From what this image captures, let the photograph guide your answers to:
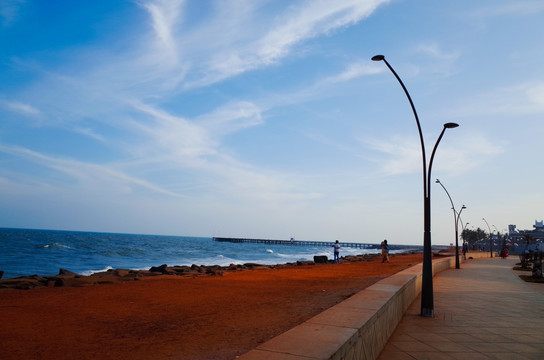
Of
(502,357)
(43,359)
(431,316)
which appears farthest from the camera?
(431,316)

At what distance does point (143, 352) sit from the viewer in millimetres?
5605

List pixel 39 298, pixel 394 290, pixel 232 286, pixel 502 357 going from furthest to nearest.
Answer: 1. pixel 232 286
2. pixel 39 298
3. pixel 394 290
4. pixel 502 357

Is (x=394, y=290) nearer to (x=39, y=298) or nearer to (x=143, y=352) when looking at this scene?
Result: (x=143, y=352)

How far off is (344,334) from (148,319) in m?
5.48

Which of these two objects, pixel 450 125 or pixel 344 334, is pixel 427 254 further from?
pixel 344 334

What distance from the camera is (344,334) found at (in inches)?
164

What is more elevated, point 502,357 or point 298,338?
point 298,338

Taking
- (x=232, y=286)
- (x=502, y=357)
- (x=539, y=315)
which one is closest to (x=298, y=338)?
(x=502, y=357)

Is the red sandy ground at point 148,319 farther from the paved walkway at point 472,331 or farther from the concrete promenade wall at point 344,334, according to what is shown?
the paved walkway at point 472,331

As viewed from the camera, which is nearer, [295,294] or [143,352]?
[143,352]

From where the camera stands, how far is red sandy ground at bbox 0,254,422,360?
5.74 metres

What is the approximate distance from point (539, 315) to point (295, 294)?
6.60 m

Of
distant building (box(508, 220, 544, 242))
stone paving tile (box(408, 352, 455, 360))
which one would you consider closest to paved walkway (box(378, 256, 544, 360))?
stone paving tile (box(408, 352, 455, 360))

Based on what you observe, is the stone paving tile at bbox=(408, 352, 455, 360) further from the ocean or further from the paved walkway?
the ocean
